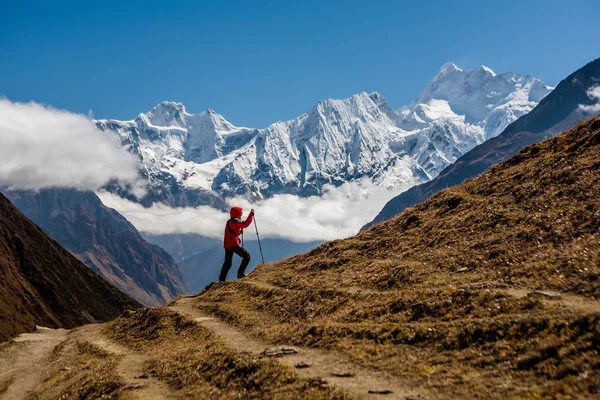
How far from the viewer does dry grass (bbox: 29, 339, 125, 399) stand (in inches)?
674

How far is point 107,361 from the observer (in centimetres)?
2225

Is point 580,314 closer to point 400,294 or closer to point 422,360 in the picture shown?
point 422,360

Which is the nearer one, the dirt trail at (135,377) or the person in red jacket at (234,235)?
the dirt trail at (135,377)

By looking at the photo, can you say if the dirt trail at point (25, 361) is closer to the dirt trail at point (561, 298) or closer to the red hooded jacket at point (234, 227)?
the red hooded jacket at point (234, 227)

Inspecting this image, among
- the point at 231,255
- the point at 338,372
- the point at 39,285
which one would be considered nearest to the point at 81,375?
the point at 338,372

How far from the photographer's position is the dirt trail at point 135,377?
15796 mm

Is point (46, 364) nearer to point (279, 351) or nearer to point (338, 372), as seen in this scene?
point (279, 351)

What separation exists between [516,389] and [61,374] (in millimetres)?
20150

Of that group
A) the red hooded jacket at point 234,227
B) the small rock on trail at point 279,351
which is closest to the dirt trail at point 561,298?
the small rock on trail at point 279,351

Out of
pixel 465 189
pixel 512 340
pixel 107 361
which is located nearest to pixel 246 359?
pixel 512 340

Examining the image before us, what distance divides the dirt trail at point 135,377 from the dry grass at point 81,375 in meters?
0.30

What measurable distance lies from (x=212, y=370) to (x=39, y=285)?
172 metres

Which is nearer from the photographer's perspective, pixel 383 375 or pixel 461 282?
pixel 383 375

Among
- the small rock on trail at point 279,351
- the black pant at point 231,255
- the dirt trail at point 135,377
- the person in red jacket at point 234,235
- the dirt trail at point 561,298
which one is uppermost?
the person in red jacket at point 234,235
